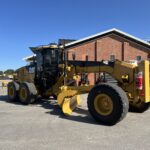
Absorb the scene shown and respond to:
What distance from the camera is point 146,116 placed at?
9.78m

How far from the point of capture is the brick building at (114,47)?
99.2 ft

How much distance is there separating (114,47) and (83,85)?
20404 millimetres

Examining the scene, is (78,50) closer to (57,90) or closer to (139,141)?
(57,90)

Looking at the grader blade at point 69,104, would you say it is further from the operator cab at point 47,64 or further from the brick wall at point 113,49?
the brick wall at point 113,49

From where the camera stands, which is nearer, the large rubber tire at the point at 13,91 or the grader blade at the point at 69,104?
the grader blade at the point at 69,104

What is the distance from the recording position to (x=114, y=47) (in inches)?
1214

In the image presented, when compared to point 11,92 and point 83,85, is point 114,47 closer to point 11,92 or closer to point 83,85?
point 11,92

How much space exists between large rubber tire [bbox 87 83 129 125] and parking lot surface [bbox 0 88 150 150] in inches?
8.8

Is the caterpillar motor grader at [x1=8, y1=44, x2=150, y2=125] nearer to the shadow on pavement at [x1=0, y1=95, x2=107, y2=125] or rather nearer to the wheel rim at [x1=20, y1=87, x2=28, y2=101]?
the wheel rim at [x1=20, y1=87, x2=28, y2=101]

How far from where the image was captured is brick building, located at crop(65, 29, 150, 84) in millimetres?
30234

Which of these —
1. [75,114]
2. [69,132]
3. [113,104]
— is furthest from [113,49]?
[69,132]

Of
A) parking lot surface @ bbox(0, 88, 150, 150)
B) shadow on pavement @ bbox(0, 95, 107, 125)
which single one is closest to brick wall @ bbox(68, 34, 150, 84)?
shadow on pavement @ bbox(0, 95, 107, 125)

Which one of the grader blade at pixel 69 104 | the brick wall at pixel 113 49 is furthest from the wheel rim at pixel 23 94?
the brick wall at pixel 113 49

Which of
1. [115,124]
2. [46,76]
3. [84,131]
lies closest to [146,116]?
[115,124]
